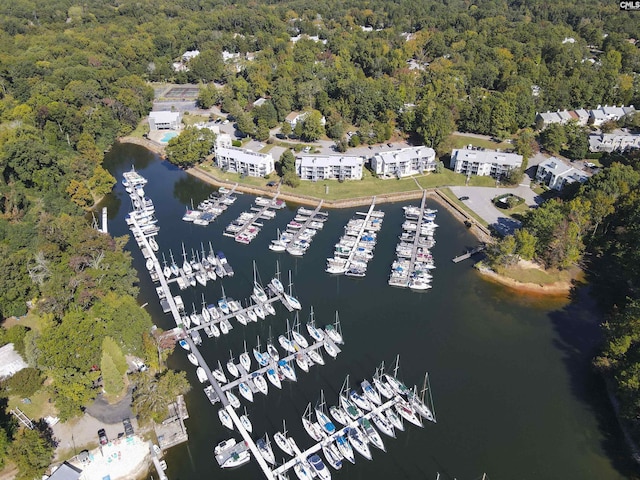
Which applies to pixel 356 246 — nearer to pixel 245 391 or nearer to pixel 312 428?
pixel 245 391

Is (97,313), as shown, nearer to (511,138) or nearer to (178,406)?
(178,406)

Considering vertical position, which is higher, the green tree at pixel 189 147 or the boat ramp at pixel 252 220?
the green tree at pixel 189 147

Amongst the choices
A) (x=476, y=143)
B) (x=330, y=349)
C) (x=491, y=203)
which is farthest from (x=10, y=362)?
(x=476, y=143)

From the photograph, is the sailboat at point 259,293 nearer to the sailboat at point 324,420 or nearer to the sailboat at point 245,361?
the sailboat at point 245,361

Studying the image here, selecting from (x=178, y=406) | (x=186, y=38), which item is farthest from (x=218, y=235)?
(x=186, y=38)

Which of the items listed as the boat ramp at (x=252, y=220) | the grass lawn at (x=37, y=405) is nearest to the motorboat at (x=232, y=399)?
the grass lawn at (x=37, y=405)

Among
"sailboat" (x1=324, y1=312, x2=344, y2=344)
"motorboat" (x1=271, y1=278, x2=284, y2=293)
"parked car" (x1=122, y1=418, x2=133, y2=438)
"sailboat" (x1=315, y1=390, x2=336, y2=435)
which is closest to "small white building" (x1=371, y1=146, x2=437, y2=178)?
"motorboat" (x1=271, y1=278, x2=284, y2=293)

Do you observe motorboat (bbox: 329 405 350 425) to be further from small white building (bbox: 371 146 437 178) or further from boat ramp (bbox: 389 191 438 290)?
small white building (bbox: 371 146 437 178)
